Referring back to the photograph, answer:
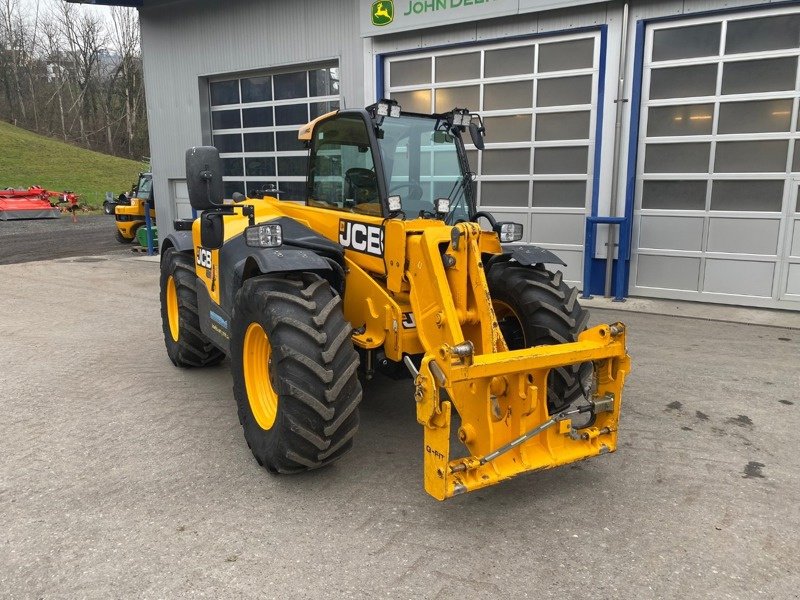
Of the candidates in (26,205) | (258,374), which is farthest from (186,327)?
(26,205)

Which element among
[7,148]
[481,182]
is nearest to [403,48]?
[481,182]

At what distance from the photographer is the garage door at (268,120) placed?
37.8 ft

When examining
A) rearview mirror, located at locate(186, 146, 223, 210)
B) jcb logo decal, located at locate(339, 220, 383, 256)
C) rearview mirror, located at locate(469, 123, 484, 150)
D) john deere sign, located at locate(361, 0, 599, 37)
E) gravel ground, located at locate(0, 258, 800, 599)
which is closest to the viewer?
gravel ground, located at locate(0, 258, 800, 599)

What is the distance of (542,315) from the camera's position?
4211mm

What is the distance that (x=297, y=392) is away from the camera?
3.37m

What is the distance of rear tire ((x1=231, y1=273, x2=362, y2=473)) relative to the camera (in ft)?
11.1

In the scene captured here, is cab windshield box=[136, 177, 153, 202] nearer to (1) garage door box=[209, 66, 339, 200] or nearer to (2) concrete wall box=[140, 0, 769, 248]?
(2) concrete wall box=[140, 0, 769, 248]

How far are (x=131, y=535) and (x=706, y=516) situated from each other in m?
2.98

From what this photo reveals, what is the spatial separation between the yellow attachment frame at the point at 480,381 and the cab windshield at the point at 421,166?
21.5 inches

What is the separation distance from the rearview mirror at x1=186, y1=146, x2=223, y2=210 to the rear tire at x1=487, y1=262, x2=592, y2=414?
84.2 inches

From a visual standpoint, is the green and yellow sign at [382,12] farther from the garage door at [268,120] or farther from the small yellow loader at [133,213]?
the small yellow loader at [133,213]

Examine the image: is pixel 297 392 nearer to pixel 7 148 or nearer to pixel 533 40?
pixel 533 40

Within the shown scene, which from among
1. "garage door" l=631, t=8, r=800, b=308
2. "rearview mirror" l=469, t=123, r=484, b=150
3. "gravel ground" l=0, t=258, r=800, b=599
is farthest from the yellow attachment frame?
"garage door" l=631, t=8, r=800, b=308

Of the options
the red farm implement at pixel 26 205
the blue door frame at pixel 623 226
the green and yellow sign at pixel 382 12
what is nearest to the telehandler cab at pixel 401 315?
the blue door frame at pixel 623 226
